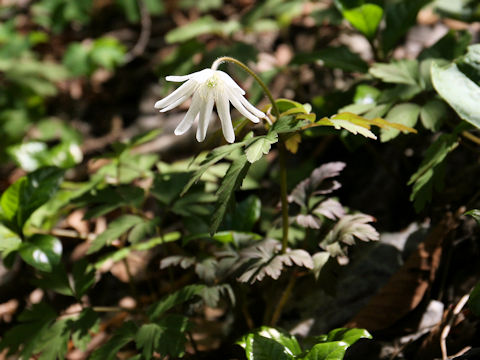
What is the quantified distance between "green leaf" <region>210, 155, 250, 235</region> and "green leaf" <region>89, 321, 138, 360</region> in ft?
1.95

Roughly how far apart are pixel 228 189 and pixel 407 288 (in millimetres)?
900

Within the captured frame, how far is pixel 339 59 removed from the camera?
2273 mm

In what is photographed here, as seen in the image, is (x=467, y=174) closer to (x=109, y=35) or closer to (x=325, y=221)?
(x=325, y=221)

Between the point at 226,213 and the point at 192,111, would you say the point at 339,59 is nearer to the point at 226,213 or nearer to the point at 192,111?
the point at 192,111

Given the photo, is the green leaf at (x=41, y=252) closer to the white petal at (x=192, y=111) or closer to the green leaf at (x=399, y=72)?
the white petal at (x=192, y=111)

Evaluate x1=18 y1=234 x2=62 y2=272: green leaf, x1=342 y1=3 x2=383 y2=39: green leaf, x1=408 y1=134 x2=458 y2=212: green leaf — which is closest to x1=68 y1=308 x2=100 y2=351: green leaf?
x1=18 y1=234 x2=62 y2=272: green leaf

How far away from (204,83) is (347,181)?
130 cm

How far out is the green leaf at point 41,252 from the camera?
6.05 ft

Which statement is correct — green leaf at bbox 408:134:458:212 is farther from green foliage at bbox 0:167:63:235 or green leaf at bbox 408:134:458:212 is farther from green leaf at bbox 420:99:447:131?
green foliage at bbox 0:167:63:235

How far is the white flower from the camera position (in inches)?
57.0

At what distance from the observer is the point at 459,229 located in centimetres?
199

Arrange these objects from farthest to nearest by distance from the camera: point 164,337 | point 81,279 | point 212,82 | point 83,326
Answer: point 81,279 < point 83,326 < point 164,337 < point 212,82

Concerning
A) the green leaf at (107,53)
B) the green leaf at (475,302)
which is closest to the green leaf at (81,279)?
the green leaf at (475,302)

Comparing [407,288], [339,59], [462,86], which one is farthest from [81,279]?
[462,86]
